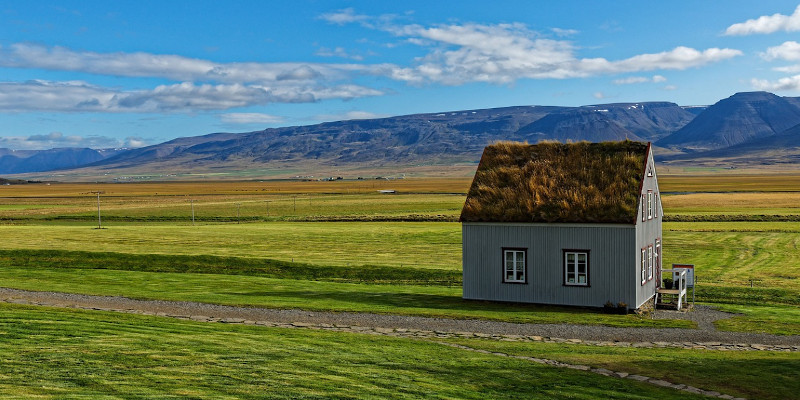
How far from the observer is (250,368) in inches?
651

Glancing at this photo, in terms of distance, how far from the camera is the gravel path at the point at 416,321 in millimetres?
24766

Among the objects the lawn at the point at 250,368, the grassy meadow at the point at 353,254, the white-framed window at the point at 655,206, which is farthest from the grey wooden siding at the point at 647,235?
the lawn at the point at 250,368

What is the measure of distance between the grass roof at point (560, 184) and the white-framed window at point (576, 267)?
1492mm

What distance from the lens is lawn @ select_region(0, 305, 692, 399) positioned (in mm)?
14383

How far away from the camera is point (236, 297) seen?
1240 inches

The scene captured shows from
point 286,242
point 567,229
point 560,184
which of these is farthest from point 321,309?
point 286,242

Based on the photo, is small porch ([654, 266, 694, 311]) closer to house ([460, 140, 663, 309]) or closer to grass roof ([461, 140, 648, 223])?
house ([460, 140, 663, 309])

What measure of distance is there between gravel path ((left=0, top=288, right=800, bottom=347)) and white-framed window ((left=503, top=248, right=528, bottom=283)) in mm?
5199

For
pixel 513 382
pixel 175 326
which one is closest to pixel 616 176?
pixel 513 382

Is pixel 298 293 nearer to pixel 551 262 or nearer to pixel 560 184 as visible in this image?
pixel 551 262

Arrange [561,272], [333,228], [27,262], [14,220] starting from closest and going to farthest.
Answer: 1. [561,272]
2. [27,262]
3. [333,228]
4. [14,220]

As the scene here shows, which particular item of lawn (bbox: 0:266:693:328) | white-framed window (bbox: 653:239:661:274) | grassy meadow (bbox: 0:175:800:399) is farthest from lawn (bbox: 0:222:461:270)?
white-framed window (bbox: 653:239:661:274)

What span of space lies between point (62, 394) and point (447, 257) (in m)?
40.2

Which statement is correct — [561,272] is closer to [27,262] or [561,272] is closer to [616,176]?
[616,176]
